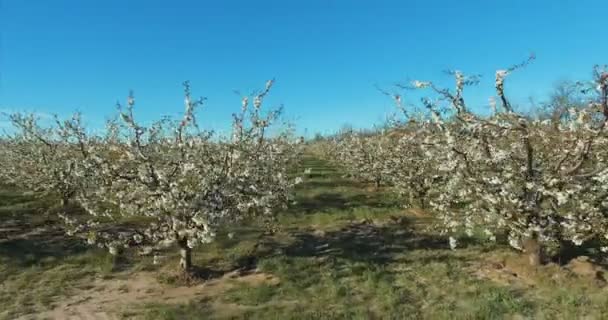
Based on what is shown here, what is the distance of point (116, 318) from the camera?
9.18 meters

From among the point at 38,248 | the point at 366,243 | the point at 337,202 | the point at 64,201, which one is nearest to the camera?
the point at 38,248

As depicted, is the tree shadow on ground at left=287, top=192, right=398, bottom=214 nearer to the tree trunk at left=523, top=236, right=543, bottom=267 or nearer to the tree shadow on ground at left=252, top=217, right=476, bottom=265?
the tree shadow on ground at left=252, top=217, right=476, bottom=265

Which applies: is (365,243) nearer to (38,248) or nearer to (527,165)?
(527,165)

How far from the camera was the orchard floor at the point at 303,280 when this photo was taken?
30.0 feet

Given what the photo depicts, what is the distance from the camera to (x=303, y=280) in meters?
10.9

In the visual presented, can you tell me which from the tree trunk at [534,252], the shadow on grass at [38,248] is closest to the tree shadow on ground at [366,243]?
the tree trunk at [534,252]

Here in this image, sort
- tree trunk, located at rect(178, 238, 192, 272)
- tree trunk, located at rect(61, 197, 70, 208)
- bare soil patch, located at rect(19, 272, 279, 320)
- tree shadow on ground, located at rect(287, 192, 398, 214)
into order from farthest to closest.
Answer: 1. tree shadow on ground, located at rect(287, 192, 398, 214)
2. tree trunk, located at rect(61, 197, 70, 208)
3. tree trunk, located at rect(178, 238, 192, 272)
4. bare soil patch, located at rect(19, 272, 279, 320)

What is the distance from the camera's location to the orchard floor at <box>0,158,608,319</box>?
30.0 feet

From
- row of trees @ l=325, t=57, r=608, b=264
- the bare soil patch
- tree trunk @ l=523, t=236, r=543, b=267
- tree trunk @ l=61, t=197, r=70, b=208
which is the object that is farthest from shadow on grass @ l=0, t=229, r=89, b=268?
tree trunk @ l=523, t=236, r=543, b=267

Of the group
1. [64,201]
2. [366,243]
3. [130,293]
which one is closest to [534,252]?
[366,243]

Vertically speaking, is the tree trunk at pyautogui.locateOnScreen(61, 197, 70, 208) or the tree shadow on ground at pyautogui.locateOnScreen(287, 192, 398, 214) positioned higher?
the tree trunk at pyautogui.locateOnScreen(61, 197, 70, 208)

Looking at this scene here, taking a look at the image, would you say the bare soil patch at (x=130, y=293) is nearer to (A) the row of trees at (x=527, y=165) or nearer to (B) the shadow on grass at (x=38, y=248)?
(B) the shadow on grass at (x=38, y=248)

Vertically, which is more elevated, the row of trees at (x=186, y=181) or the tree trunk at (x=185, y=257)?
the row of trees at (x=186, y=181)

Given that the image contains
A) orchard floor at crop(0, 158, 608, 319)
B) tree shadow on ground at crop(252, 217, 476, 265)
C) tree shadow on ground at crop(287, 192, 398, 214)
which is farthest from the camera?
tree shadow on ground at crop(287, 192, 398, 214)
